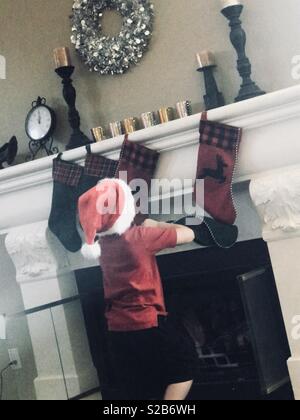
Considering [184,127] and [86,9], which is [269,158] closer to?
[184,127]

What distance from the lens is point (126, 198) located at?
219 cm

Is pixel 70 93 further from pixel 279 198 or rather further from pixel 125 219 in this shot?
pixel 279 198

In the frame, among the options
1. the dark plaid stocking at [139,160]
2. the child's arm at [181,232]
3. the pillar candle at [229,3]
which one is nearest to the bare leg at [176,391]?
the child's arm at [181,232]

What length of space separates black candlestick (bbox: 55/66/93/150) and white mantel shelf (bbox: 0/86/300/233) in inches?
3.1

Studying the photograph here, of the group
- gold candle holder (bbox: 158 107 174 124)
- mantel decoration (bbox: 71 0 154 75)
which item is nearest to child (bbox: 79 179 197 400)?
gold candle holder (bbox: 158 107 174 124)

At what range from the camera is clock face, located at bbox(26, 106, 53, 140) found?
108 inches

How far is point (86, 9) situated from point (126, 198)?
84 cm

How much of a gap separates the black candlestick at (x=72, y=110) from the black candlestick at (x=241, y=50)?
0.64 meters

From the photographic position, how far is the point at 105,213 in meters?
2.17

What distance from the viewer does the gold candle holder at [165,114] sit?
2.46 m

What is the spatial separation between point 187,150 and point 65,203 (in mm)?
517

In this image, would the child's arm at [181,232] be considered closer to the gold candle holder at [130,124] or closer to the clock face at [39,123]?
the gold candle holder at [130,124]
